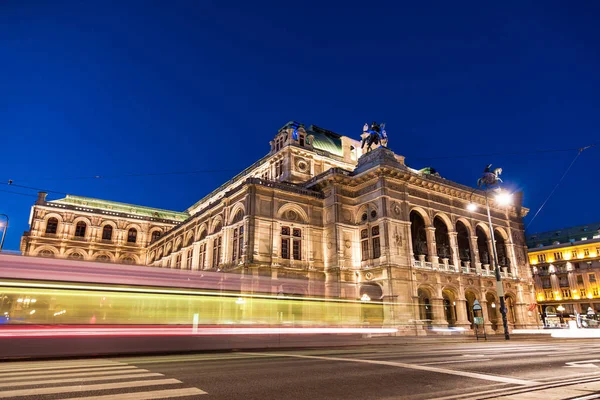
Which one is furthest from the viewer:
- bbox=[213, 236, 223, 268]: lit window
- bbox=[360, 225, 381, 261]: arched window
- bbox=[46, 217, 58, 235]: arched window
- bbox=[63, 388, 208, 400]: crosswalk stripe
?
bbox=[46, 217, 58, 235]: arched window

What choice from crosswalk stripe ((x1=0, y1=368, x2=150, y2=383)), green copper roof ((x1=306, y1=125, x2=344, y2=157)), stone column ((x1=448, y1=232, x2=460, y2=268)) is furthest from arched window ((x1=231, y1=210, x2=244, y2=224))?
crosswalk stripe ((x1=0, y1=368, x2=150, y2=383))

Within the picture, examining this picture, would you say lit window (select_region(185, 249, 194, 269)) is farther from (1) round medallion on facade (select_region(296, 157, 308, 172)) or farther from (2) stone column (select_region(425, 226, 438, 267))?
(2) stone column (select_region(425, 226, 438, 267))

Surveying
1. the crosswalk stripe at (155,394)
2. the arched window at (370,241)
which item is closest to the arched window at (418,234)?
the arched window at (370,241)

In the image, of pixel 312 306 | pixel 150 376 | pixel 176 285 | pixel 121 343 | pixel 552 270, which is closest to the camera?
pixel 150 376

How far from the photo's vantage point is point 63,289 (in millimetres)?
13906

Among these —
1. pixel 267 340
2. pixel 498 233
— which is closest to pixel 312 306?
pixel 267 340

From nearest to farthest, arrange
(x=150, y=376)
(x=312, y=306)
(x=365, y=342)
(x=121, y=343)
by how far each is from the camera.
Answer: (x=150, y=376) → (x=121, y=343) → (x=312, y=306) → (x=365, y=342)

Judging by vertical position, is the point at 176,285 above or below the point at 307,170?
below

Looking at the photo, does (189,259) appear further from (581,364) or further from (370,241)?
(581,364)

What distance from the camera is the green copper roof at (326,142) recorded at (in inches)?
2016

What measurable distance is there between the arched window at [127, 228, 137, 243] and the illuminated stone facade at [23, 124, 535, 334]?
2658 cm

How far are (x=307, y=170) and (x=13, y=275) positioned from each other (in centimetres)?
3584

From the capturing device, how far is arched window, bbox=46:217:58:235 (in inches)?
2410

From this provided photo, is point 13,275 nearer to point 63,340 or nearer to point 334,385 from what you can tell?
point 63,340
